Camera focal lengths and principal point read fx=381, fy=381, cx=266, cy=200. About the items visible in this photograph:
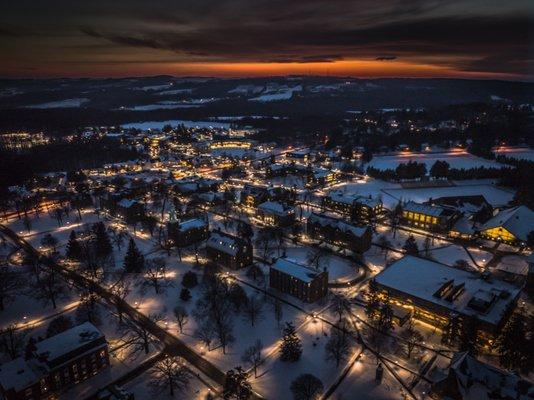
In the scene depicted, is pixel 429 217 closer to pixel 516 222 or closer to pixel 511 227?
pixel 511 227

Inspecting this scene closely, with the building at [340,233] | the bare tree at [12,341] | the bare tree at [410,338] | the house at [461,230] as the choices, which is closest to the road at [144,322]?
the bare tree at [12,341]

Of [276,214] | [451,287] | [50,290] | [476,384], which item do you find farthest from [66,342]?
[276,214]

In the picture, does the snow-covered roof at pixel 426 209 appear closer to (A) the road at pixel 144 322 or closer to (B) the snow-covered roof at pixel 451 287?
(B) the snow-covered roof at pixel 451 287

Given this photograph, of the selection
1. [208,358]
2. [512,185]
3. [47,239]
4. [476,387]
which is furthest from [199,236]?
[512,185]

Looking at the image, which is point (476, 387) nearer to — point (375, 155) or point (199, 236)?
point (199, 236)

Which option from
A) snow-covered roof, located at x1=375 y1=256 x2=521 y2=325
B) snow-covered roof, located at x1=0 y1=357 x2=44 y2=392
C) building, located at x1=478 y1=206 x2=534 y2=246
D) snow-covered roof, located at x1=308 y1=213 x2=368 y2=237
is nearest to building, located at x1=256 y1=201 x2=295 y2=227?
snow-covered roof, located at x1=308 y1=213 x2=368 y2=237
